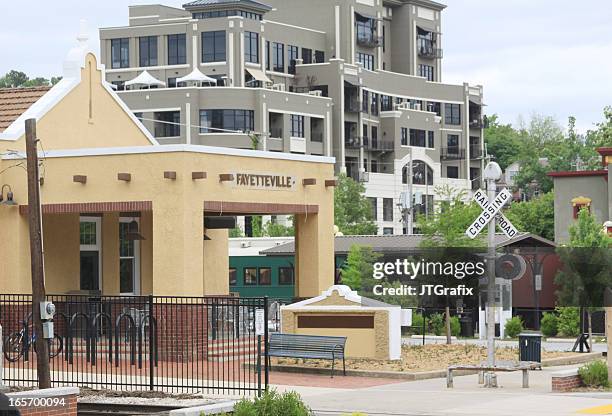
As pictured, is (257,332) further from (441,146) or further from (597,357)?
(441,146)

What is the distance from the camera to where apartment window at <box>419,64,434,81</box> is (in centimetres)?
12450

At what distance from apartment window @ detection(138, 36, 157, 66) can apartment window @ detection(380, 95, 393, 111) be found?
20.1 m

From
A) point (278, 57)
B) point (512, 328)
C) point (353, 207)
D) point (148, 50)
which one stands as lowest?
point (512, 328)

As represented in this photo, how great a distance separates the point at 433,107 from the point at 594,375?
94182 mm

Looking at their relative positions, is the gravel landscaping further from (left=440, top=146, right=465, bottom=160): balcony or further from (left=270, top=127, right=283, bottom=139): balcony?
(left=440, top=146, right=465, bottom=160): balcony

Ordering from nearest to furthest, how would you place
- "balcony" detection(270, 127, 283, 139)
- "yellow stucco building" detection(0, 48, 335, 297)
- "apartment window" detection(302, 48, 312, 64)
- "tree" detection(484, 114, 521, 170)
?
"yellow stucco building" detection(0, 48, 335, 297) → "balcony" detection(270, 127, 283, 139) → "apartment window" detection(302, 48, 312, 64) → "tree" detection(484, 114, 521, 170)

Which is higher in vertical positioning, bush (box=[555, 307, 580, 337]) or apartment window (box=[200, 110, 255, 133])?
apartment window (box=[200, 110, 255, 133])

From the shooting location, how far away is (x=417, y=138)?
113500 mm

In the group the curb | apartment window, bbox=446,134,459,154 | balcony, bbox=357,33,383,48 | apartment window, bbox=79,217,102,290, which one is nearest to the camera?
the curb

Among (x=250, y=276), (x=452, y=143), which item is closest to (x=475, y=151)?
(x=452, y=143)

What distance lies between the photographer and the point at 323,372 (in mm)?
29656

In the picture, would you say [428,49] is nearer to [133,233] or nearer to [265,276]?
[265,276]

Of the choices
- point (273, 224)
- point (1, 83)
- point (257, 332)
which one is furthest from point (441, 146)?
point (257, 332)

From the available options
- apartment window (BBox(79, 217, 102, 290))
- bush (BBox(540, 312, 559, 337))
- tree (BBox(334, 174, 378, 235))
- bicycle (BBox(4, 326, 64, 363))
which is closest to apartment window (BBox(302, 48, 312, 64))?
tree (BBox(334, 174, 378, 235))
